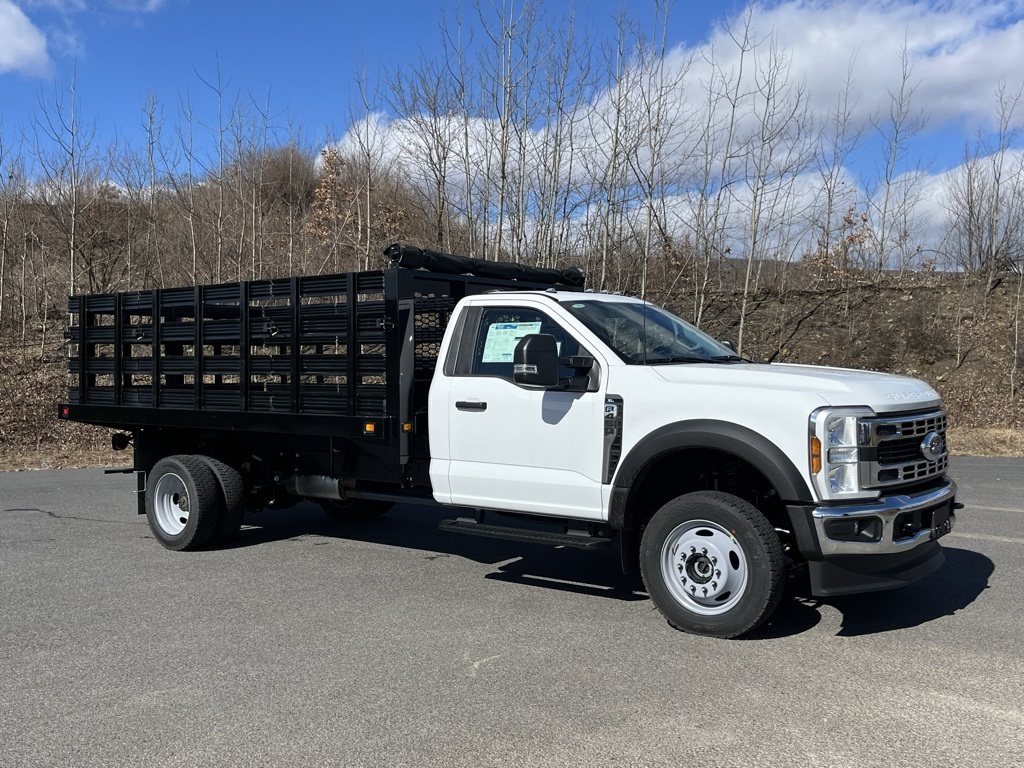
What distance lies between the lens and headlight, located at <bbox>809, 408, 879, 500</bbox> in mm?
5082

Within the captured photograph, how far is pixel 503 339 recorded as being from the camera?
6625mm

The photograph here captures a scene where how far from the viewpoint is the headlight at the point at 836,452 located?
508 cm

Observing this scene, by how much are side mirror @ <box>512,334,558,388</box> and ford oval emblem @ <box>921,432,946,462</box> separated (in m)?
2.31

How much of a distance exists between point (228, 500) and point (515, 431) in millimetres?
3271

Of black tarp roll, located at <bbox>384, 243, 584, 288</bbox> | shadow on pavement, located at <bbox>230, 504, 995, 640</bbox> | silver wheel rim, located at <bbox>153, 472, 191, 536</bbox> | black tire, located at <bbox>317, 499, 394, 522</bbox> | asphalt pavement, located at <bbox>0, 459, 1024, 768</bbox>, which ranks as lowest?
asphalt pavement, located at <bbox>0, 459, 1024, 768</bbox>

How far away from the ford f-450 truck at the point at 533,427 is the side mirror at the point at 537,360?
0.01 metres

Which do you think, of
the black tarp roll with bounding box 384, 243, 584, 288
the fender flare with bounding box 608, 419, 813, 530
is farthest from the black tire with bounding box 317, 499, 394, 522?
the fender flare with bounding box 608, 419, 813, 530

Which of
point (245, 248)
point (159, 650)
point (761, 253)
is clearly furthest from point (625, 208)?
point (159, 650)

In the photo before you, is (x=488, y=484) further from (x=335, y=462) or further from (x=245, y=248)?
(x=245, y=248)

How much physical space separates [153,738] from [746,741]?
8.63 ft

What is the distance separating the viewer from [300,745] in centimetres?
395

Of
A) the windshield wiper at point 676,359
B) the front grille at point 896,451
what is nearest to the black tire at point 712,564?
the front grille at point 896,451

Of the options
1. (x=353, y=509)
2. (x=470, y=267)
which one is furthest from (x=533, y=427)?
(x=353, y=509)

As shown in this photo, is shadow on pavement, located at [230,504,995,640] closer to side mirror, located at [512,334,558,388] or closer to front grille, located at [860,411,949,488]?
front grille, located at [860,411,949,488]
